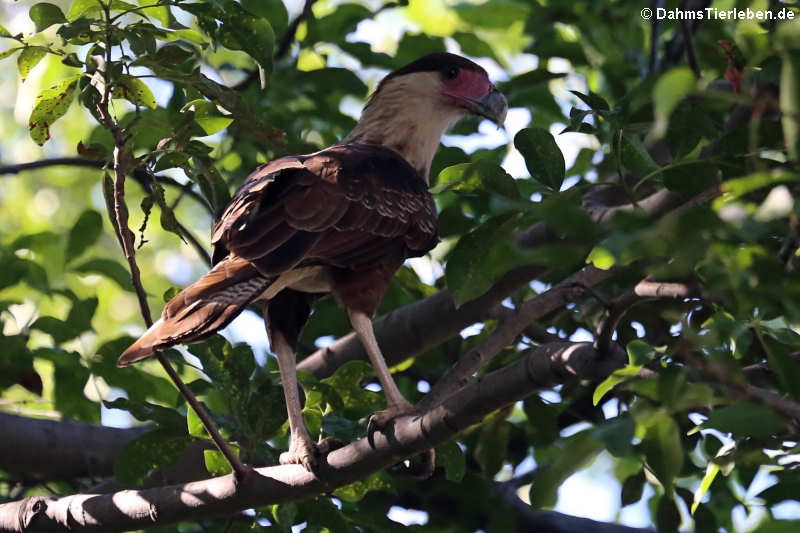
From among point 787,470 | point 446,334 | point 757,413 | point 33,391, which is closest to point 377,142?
point 446,334

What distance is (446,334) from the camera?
446 centimetres

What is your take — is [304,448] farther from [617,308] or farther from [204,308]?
[617,308]

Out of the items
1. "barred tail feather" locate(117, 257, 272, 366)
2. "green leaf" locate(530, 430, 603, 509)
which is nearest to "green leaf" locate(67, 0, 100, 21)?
"barred tail feather" locate(117, 257, 272, 366)

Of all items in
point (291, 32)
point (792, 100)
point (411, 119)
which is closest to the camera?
point (792, 100)

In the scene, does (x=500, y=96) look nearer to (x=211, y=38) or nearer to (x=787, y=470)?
(x=211, y=38)

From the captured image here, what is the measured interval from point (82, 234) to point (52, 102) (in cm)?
187

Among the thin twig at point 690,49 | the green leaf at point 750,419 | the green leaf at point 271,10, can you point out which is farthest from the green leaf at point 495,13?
the green leaf at point 750,419

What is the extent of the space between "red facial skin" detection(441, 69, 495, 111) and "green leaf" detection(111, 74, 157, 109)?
226 centimetres

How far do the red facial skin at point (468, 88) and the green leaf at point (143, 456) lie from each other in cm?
225

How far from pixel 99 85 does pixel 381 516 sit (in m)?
1.64

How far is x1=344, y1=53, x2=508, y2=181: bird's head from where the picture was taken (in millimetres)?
5008

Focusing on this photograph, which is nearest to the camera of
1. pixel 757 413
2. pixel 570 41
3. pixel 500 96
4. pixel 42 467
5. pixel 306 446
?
pixel 757 413

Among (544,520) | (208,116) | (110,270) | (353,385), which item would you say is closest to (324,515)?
(353,385)

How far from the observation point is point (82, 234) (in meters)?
4.79
